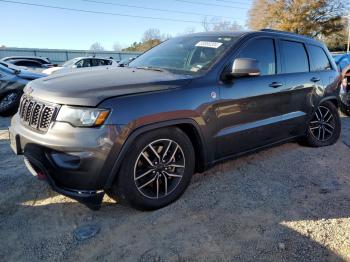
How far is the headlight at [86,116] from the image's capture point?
2.77m

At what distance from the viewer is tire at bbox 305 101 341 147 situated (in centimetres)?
524

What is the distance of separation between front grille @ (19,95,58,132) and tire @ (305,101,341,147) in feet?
12.1

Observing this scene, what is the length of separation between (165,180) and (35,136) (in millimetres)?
1225

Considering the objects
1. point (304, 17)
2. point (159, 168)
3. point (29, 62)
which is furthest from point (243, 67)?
point (304, 17)

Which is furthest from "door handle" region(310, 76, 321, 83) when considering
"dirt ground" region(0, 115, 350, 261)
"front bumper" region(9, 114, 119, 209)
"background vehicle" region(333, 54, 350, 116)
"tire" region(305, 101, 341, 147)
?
"front bumper" region(9, 114, 119, 209)

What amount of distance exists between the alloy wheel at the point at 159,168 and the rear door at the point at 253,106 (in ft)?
1.69

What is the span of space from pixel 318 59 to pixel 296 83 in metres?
0.93

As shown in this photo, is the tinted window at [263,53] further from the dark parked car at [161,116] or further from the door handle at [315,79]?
the door handle at [315,79]

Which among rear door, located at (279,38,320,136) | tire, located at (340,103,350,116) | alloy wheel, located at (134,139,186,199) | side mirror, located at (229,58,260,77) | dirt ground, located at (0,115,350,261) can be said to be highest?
side mirror, located at (229,58,260,77)

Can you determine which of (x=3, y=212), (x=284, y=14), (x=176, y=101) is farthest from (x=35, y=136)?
(x=284, y=14)

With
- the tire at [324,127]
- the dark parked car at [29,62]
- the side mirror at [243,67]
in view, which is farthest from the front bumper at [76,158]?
the dark parked car at [29,62]

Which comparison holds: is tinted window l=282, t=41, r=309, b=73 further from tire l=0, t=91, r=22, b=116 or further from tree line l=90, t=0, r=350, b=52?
tree line l=90, t=0, r=350, b=52

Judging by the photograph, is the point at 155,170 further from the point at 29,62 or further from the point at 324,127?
the point at 29,62

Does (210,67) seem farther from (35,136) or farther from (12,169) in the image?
(12,169)
